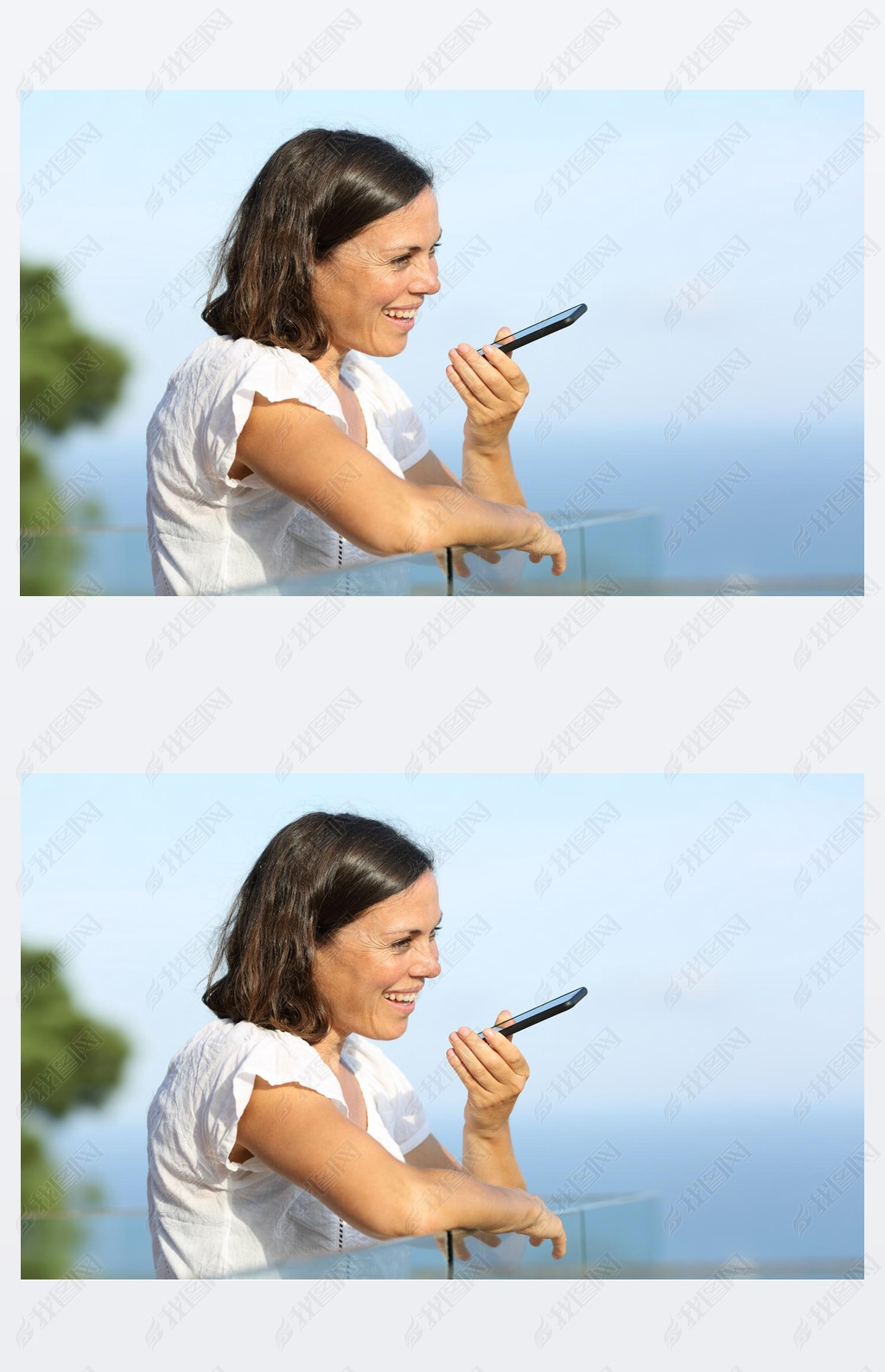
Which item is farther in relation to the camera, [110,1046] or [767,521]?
[110,1046]

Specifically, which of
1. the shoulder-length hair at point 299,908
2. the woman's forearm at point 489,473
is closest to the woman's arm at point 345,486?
the woman's forearm at point 489,473

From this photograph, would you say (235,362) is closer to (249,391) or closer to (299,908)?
(249,391)

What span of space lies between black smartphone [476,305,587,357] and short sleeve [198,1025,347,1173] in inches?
35.3

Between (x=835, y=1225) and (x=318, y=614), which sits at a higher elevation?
(x=318, y=614)

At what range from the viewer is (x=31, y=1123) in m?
6.69

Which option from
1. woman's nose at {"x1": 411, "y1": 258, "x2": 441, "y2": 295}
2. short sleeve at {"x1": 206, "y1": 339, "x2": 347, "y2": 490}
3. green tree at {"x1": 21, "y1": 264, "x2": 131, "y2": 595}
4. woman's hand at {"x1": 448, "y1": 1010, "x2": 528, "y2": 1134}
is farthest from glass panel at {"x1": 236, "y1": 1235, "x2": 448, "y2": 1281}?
green tree at {"x1": 21, "y1": 264, "x2": 131, "y2": 595}

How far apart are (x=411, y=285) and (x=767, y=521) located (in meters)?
1.35

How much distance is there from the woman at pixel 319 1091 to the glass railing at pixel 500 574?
0.99 ft

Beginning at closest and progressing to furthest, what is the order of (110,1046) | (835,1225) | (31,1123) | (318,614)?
(318,614) → (835,1225) → (110,1046) → (31,1123)

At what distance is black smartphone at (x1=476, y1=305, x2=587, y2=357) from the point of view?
8.26ft

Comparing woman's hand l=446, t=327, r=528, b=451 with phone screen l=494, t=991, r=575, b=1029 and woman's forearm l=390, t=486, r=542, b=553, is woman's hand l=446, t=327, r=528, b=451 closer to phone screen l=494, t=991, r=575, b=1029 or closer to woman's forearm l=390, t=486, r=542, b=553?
woman's forearm l=390, t=486, r=542, b=553

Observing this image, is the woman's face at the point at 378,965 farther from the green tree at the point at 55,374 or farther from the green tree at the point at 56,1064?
the green tree at the point at 55,374

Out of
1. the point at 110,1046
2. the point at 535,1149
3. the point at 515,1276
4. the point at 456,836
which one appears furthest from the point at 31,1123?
the point at 515,1276

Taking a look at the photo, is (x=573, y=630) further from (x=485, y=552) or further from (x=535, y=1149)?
(x=535, y=1149)
